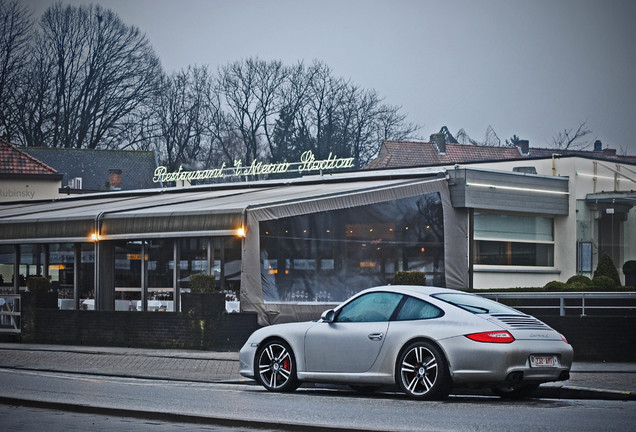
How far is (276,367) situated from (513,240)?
18.3 meters

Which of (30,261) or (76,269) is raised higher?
(30,261)

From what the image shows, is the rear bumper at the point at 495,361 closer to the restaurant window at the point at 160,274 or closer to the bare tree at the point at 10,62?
the restaurant window at the point at 160,274

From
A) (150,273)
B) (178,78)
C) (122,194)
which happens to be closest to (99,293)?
(150,273)

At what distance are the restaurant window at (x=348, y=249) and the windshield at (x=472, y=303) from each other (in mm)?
11627

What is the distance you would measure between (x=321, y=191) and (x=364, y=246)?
6.57 ft

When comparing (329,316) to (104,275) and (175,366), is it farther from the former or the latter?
(104,275)

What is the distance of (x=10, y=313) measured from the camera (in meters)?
27.4

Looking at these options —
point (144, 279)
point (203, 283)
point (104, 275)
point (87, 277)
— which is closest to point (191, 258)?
point (144, 279)

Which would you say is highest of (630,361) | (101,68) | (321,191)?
(101,68)

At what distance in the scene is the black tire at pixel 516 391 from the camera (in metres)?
12.8

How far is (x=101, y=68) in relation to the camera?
235 ft

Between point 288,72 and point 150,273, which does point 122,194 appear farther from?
point 288,72

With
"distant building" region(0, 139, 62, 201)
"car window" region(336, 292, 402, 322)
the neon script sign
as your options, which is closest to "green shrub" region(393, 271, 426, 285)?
"car window" region(336, 292, 402, 322)

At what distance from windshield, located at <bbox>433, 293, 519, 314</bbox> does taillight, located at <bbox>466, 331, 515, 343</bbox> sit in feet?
1.79
